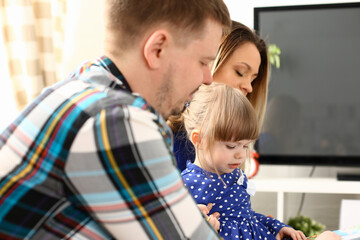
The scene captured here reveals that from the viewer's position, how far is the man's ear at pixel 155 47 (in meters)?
0.79

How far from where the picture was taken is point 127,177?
645 mm

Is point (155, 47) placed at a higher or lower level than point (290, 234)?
higher

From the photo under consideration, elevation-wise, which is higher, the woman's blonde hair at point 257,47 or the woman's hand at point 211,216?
the woman's blonde hair at point 257,47

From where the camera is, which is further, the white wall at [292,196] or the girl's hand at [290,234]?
the white wall at [292,196]

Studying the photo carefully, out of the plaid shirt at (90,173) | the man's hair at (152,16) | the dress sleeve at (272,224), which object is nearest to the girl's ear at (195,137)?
the dress sleeve at (272,224)

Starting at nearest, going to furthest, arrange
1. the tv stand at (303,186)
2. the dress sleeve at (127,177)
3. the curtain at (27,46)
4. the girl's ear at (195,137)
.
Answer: the dress sleeve at (127,177), the girl's ear at (195,137), the curtain at (27,46), the tv stand at (303,186)

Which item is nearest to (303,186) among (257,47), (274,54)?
(274,54)

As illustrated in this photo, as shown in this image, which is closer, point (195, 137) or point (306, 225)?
point (195, 137)

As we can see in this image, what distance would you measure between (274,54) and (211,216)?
2078 millimetres

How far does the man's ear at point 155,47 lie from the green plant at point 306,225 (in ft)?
8.04

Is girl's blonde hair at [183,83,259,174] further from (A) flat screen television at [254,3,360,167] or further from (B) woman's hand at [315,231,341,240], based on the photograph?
(A) flat screen television at [254,3,360,167]

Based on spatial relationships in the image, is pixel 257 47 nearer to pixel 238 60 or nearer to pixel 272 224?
pixel 238 60

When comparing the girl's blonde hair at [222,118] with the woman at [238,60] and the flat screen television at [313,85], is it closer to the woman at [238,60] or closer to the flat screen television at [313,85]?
the woman at [238,60]

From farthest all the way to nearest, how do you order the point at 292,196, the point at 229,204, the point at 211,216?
the point at 292,196
the point at 229,204
the point at 211,216
